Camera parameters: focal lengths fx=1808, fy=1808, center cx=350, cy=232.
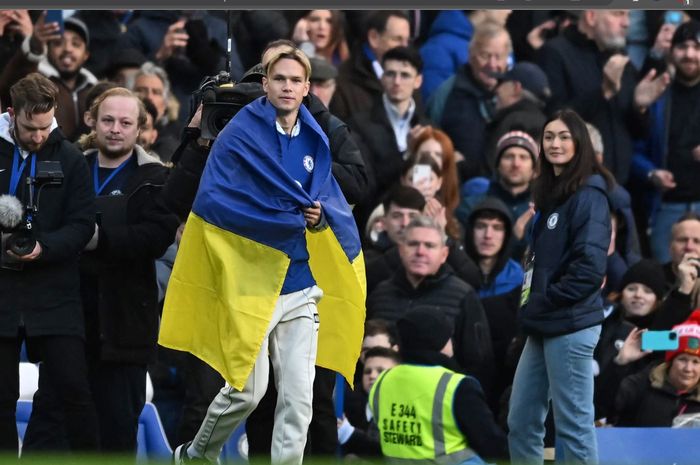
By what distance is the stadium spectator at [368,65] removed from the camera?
43.4 ft

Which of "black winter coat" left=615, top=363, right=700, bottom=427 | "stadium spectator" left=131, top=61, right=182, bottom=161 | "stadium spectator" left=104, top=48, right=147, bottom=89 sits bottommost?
"black winter coat" left=615, top=363, right=700, bottom=427

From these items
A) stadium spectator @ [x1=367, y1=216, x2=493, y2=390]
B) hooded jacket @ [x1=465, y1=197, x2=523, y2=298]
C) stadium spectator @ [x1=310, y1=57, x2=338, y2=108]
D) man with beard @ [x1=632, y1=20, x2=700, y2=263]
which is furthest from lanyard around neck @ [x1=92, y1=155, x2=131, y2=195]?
man with beard @ [x1=632, y1=20, x2=700, y2=263]

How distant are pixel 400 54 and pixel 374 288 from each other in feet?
6.90

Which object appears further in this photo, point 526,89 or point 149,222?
point 526,89

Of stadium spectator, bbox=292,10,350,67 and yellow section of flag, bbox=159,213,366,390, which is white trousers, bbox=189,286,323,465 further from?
stadium spectator, bbox=292,10,350,67

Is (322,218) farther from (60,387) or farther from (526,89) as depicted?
(526,89)

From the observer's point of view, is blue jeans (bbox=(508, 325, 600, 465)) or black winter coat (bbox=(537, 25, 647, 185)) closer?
blue jeans (bbox=(508, 325, 600, 465))

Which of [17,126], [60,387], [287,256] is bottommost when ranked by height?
[60,387]

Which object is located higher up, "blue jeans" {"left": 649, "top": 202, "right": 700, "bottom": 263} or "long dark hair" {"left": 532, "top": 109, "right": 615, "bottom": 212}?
"long dark hair" {"left": 532, "top": 109, "right": 615, "bottom": 212}

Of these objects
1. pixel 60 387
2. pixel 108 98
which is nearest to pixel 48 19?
pixel 108 98

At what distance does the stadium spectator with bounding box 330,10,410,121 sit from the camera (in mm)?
13234

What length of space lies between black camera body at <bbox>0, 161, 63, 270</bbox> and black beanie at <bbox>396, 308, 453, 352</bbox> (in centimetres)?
296

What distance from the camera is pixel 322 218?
27.5 ft

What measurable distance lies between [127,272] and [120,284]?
0.08 m
